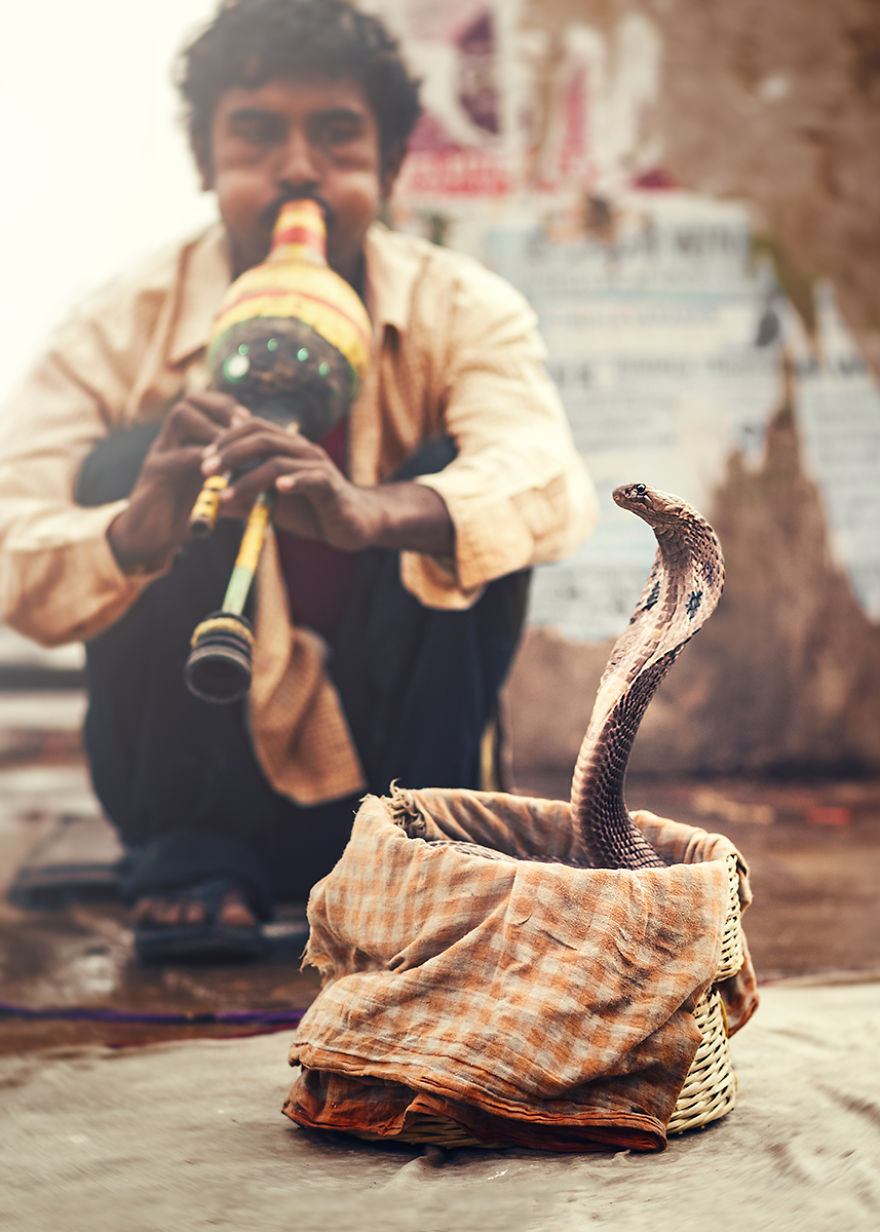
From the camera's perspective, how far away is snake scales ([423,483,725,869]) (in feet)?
4.51

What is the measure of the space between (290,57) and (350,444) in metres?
Result: 0.72

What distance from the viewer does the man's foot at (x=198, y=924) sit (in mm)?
Result: 2148

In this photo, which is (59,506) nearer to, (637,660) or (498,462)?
(498,462)

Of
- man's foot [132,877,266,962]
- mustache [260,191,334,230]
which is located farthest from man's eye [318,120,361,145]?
man's foot [132,877,266,962]

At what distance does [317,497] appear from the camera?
85.7 inches

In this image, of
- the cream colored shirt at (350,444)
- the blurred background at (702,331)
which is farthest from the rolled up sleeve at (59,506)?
the blurred background at (702,331)

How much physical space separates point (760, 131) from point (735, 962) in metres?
2.81

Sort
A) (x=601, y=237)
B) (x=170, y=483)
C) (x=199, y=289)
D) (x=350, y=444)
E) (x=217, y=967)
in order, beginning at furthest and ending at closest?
(x=601, y=237)
(x=199, y=289)
(x=350, y=444)
(x=170, y=483)
(x=217, y=967)

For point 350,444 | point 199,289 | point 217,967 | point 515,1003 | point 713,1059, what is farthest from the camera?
point 199,289

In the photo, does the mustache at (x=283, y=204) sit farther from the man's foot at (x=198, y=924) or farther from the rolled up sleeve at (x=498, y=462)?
the man's foot at (x=198, y=924)

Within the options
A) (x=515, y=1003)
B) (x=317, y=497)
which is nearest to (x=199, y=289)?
(x=317, y=497)

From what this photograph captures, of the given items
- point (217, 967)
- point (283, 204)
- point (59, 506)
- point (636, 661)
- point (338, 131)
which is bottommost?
point (217, 967)

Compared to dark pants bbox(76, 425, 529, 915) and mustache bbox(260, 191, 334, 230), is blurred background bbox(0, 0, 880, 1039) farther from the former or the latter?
mustache bbox(260, 191, 334, 230)

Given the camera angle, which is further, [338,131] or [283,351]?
[338,131]
